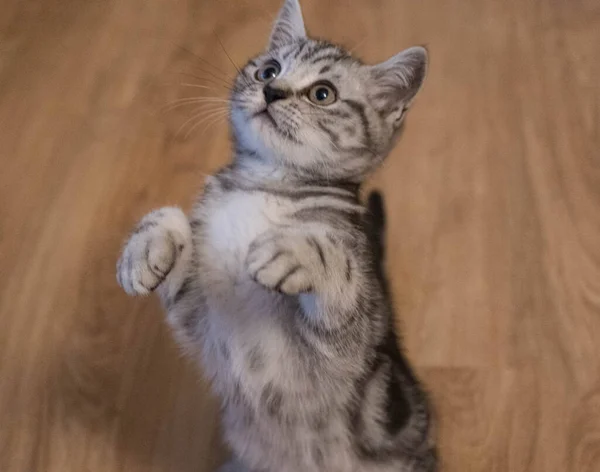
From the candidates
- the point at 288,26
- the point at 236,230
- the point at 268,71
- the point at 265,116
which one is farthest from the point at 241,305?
the point at 288,26

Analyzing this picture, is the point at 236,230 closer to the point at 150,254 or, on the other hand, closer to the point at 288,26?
the point at 150,254

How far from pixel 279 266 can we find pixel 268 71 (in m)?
0.44

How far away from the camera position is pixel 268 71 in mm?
1041

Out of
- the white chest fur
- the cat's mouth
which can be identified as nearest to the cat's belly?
the white chest fur

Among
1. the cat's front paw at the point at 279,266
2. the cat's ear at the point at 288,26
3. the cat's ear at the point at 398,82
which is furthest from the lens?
the cat's ear at the point at 288,26

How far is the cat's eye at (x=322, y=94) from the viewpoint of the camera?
97 cm

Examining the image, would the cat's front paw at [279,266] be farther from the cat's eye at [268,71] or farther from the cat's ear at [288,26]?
the cat's ear at [288,26]

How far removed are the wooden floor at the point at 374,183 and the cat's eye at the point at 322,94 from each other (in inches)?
19.2

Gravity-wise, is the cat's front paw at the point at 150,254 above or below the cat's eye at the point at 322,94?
below

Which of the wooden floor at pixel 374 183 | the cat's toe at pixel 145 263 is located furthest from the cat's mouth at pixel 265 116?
the wooden floor at pixel 374 183

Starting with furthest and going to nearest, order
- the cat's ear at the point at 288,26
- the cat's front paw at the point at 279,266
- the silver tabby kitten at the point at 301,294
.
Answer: the cat's ear at the point at 288,26, the silver tabby kitten at the point at 301,294, the cat's front paw at the point at 279,266

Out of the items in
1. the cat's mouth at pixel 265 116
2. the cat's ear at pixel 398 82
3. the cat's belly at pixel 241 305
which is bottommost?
the cat's belly at pixel 241 305

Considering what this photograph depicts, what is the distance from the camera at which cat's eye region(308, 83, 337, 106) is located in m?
0.97

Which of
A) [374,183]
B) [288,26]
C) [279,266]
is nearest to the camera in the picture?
[279,266]
